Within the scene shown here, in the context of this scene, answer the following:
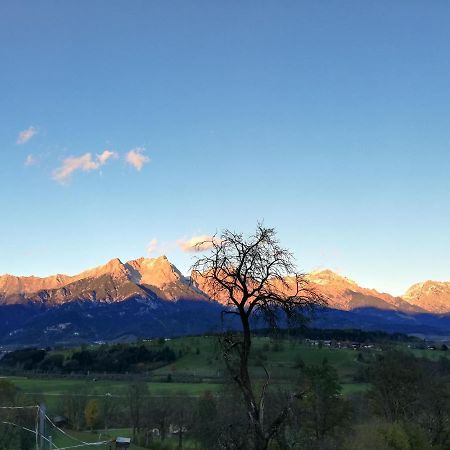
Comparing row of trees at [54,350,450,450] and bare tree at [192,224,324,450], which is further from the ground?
bare tree at [192,224,324,450]

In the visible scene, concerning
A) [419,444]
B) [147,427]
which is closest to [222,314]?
[419,444]

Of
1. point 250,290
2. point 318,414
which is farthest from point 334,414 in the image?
point 250,290

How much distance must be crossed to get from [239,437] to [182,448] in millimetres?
90639

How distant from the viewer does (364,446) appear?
4916 cm

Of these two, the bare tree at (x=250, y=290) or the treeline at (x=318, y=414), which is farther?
the treeline at (x=318, y=414)

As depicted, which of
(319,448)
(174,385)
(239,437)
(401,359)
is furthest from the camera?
(174,385)

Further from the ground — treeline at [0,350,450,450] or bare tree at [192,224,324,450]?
bare tree at [192,224,324,450]

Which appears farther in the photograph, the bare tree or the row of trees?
the row of trees

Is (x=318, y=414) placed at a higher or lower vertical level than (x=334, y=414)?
higher

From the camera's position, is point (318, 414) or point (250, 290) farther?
point (318, 414)

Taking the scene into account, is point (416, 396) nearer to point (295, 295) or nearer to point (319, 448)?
point (319, 448)

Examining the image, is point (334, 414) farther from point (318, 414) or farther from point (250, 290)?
point (250, 290)

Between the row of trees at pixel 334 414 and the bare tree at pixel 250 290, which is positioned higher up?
the bare tree at pixel 250 290

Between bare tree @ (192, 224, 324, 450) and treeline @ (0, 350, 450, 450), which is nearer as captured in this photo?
bare tree @ (192, 224, 324, 450)
